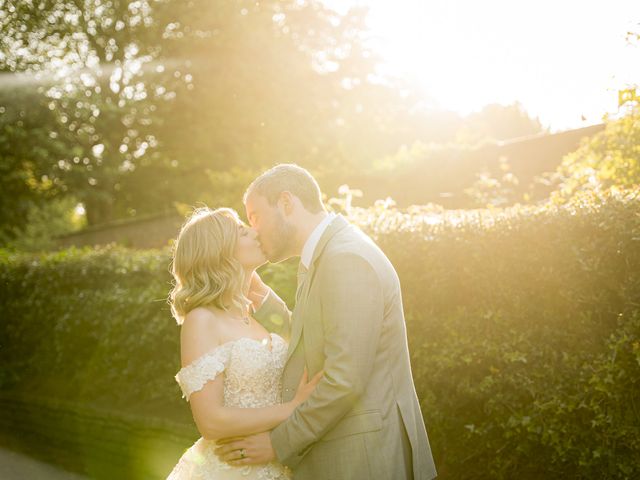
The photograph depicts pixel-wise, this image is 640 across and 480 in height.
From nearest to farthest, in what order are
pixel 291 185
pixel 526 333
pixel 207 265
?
pixel 291 185 → pixel 207 265 → pixel 526 333

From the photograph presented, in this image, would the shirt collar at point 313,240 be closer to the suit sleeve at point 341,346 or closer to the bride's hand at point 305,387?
the suit sleeve at point 341,346

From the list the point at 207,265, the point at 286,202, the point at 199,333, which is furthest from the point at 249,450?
the point at 286,202

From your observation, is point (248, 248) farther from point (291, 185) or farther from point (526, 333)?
point (526, 333)

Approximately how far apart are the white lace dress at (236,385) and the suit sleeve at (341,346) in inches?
19.0

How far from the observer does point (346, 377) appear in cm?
281

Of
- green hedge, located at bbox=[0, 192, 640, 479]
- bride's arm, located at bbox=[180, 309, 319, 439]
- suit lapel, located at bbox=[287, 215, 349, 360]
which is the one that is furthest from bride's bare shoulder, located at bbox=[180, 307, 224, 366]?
green hedge, located at bbox=[0, 192, 640, 479]

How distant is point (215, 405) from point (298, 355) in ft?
1.57

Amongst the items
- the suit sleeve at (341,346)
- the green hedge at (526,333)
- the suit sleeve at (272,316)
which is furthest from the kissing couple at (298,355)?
the green hedge at (526,333)

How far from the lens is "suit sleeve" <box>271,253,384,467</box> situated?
111 inches

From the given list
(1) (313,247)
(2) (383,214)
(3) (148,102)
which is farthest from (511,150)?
(3) (148,102)

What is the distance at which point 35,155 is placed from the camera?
79.9 feet

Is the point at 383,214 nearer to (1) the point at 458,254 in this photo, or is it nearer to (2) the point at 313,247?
(1) the point at 458,254

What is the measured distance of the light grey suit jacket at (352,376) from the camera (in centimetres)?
285

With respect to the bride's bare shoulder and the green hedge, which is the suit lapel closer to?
the bride's bare shoulder
